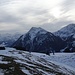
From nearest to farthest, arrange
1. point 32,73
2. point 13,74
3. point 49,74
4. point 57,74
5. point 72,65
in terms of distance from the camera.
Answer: point 13,74 → point 32,73 → point 49,74 → point 57,74 → point 72,65

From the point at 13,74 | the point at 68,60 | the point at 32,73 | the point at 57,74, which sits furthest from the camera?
the point at 68,60

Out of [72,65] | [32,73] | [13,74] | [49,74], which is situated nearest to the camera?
[13,74]

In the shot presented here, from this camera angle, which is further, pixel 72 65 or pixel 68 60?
pixel 68 60

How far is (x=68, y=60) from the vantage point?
67.9 metres

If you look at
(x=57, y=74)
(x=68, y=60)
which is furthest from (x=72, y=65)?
(x=57, y=74)

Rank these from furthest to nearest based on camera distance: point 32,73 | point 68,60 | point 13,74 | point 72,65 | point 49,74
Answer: point 68,60, point 72,65, point 49,74, point 32,73, point 13,74

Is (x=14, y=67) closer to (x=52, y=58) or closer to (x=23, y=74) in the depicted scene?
(x=23, y=74)

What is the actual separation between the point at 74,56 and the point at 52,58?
267 inches

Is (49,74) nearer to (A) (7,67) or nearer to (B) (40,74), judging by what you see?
(B) (40,74)

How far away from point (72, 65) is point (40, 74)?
29337 millimetres

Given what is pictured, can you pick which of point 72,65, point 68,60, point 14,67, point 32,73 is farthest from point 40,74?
point 68,60

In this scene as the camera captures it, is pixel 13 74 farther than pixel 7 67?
No

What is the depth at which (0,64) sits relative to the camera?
36.6 metres

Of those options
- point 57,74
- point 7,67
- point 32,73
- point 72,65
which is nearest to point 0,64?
point 7,67
